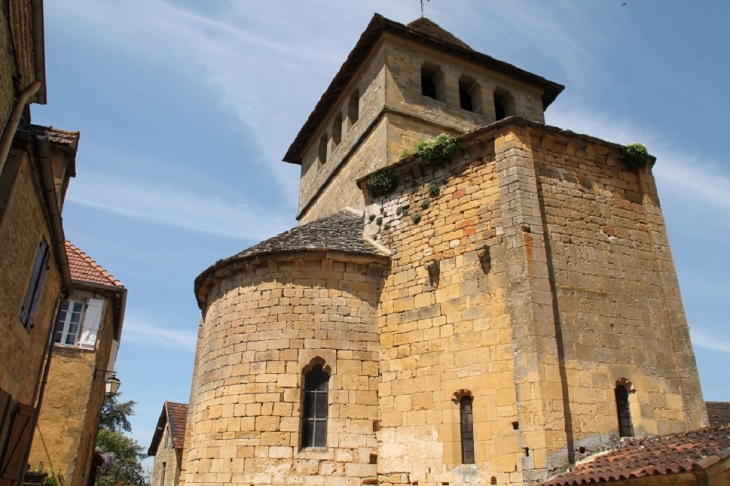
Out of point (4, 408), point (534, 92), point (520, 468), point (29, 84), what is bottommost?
point (520, 468)

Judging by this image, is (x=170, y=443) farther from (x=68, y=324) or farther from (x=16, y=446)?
(x=16, y=446)

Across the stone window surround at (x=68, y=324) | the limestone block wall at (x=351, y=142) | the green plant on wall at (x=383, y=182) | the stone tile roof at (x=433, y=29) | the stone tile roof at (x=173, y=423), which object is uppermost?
the stone tile roof at (x=433, y=29)

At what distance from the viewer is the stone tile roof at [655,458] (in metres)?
5.97

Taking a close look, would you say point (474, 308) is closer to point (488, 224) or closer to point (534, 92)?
point (488, 224)

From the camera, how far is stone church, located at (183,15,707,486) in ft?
26.7

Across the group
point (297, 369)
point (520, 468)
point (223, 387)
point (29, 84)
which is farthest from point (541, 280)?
point (29, 84)

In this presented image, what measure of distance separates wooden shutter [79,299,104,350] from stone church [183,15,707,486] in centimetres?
278

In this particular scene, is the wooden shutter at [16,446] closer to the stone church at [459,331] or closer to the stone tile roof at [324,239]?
the stone church at [459,331]

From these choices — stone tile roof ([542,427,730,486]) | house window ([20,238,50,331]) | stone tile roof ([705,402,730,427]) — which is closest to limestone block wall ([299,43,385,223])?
house window ([20,238,50,331])

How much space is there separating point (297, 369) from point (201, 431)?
79.7 inches

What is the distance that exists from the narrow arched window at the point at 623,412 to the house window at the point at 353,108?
32.7 feet

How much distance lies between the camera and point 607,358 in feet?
27.7

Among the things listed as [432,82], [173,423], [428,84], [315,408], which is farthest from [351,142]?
[173,423]

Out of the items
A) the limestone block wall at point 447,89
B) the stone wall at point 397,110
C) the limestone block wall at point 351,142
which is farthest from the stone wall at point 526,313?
the limestone block wall at point 447,89
